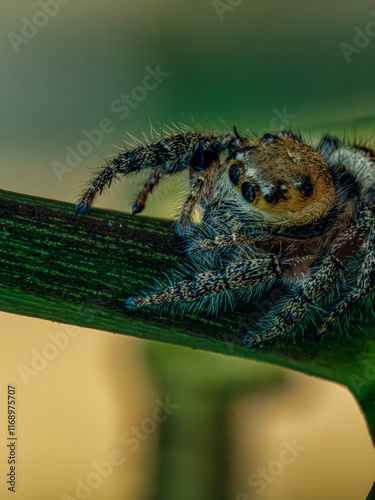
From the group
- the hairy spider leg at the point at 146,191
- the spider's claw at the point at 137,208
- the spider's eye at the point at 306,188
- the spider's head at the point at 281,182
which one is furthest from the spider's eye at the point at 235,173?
the spider's claw at the point at 137,208

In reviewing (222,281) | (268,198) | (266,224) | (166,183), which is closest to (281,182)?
(268,198)

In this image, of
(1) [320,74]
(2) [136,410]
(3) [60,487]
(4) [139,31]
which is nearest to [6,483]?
(3) [60,487]

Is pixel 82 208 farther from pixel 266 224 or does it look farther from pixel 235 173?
pixel 266 224

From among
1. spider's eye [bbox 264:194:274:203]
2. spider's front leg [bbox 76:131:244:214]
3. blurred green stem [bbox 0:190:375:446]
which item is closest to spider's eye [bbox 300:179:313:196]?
spider's eye [bbox 264:194:274:203]

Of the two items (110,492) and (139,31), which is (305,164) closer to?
(139,31)

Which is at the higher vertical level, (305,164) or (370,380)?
(305,164)

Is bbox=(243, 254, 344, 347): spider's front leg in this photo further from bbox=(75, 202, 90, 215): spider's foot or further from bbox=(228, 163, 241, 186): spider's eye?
bbox=(75, 202, 90, 215): spider's foot
